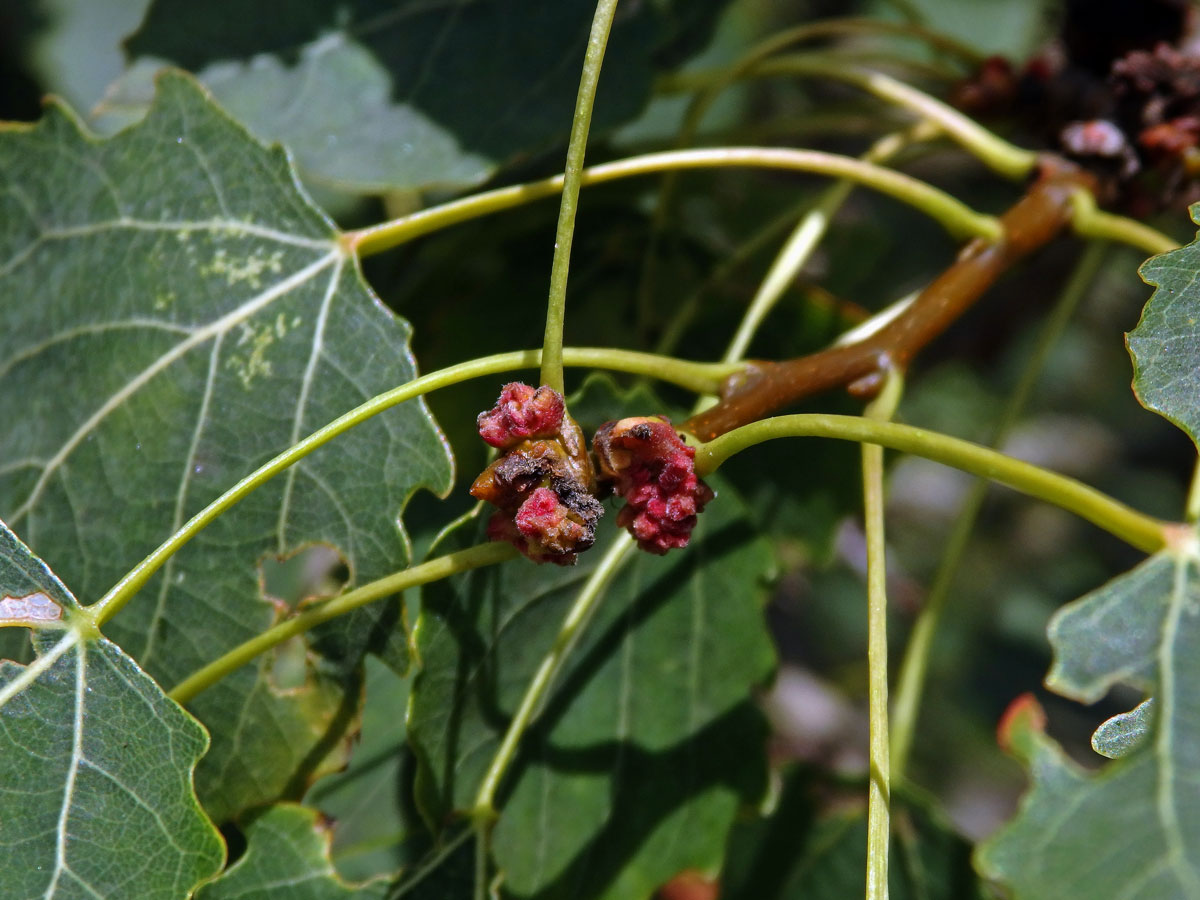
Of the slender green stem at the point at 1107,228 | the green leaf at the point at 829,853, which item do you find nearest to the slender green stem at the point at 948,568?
the green leaf at the point at 829,853

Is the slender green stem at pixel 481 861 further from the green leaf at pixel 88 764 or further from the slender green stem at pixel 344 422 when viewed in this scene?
the slender green stem at pixel 344 422

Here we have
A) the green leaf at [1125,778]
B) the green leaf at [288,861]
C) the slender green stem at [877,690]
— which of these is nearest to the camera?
the green leaf at [1125,778]

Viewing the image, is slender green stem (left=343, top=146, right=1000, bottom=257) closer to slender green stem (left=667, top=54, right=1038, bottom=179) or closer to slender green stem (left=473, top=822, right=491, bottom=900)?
slender green stem (left=667, top=54, right=1038, bottom=179)

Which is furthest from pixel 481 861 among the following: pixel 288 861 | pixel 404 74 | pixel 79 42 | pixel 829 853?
pixel 79 42

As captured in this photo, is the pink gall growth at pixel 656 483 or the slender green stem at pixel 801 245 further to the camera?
the slender green stem at pixel 801 245

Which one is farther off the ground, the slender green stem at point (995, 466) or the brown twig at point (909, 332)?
the brown twig at point (909, 332)

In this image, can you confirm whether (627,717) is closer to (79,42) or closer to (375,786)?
(375,786)
